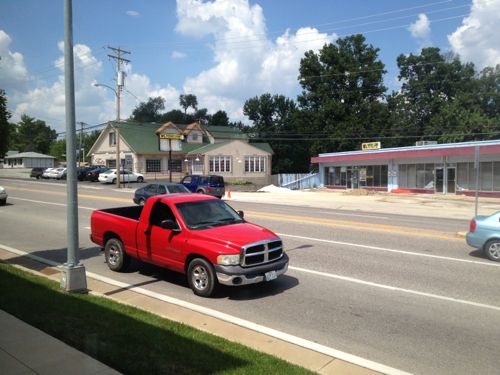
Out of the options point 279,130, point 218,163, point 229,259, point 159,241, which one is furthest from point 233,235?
point 279,130

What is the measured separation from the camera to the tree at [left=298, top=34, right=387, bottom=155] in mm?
61406

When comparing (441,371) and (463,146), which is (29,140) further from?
(441,371)

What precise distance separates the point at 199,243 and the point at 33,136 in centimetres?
13586

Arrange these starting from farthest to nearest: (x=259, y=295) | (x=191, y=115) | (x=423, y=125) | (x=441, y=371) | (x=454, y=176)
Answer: (x=191, y=115)
(x=423, y=125)
(x=454, y=176)
(x=259, y=295)
(x=441, y=371)

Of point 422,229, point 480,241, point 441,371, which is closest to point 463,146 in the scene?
point 422,229

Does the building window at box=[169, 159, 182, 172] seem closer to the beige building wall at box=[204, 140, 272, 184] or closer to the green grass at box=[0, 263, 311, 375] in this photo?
the beige building wall at box=[204, 140, 272, 184]

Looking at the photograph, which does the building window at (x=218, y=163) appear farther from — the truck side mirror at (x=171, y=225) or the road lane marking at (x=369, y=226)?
the truck side mirror at (x=171, y=225)

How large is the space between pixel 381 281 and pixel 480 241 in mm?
3851

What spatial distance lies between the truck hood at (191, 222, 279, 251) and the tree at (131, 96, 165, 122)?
411 feet

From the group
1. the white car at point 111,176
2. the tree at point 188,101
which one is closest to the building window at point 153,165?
the white car at point 111,176

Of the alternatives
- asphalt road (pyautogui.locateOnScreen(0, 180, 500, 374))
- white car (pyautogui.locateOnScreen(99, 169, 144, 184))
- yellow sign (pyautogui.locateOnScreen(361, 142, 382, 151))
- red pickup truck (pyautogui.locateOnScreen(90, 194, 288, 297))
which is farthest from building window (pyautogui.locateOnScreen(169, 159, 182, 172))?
red pickup truck (pyautogui.locateOnScreen(90, 194, 288, 297))

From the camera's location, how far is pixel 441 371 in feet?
16.0

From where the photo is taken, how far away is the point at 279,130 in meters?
73.8

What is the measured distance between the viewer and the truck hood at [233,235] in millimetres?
7109
